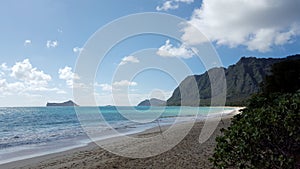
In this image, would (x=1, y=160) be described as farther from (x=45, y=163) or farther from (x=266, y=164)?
(x=266, y=164)

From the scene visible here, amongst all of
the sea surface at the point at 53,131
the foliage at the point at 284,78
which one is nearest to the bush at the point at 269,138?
the foliage at the point at 284,78

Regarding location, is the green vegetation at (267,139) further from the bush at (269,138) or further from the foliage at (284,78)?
the foliage at (284,78)

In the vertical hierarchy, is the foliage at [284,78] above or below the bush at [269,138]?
above

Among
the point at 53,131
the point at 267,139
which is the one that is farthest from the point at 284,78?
the point at 53,131

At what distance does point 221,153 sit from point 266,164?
77 centimetres

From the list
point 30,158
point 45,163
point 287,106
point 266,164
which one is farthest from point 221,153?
point 30,158

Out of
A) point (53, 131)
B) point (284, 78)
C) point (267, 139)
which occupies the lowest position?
point (53, 131)

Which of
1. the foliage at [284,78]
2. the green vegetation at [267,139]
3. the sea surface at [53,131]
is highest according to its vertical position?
the foliage at [284,78]

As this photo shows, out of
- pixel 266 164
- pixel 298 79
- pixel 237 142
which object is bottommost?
pixel 266 164

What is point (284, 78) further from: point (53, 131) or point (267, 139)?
point (53, 131)

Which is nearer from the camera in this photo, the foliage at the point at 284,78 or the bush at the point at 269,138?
the bush at the point at 269,138

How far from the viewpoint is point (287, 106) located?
4887 mm

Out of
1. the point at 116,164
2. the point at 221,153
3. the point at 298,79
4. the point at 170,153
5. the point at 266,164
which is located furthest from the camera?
the point at 298,79

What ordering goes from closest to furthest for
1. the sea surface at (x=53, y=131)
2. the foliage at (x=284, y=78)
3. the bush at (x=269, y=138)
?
the bush at (x=269, y=138), the foliage at (x=284, y=78), the sea surface at (x=53, y=131)
